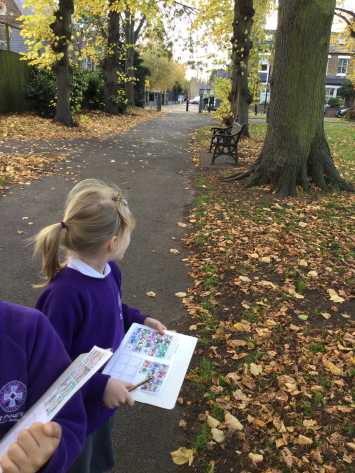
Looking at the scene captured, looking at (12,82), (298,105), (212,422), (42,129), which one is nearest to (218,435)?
(212,422)

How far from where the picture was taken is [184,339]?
221 centimetres

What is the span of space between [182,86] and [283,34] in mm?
88173

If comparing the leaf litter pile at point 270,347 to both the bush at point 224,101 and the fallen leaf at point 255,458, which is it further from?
the bush at point 224,101

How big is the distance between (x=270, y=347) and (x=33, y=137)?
478 inches

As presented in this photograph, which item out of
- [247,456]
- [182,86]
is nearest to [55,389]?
[247,456]

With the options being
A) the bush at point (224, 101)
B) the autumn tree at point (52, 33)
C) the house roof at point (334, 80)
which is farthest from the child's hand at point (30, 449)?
the house roof at point (334, 80)

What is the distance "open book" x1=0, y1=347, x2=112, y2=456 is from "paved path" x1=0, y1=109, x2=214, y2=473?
157 centimetres

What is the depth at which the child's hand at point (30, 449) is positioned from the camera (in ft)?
3.53

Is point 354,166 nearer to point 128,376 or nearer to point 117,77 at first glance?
point 128,376

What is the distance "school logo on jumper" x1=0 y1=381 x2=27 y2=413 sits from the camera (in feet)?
3.88

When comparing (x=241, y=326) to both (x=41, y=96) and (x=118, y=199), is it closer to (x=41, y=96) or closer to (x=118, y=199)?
(x=118, y=199)

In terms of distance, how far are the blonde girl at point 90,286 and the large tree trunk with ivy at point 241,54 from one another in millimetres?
14412

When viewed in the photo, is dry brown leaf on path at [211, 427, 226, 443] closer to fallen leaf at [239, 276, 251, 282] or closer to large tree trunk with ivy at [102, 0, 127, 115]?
fallen leaf at [239, 276, 251, 282]

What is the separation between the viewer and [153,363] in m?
2.01
